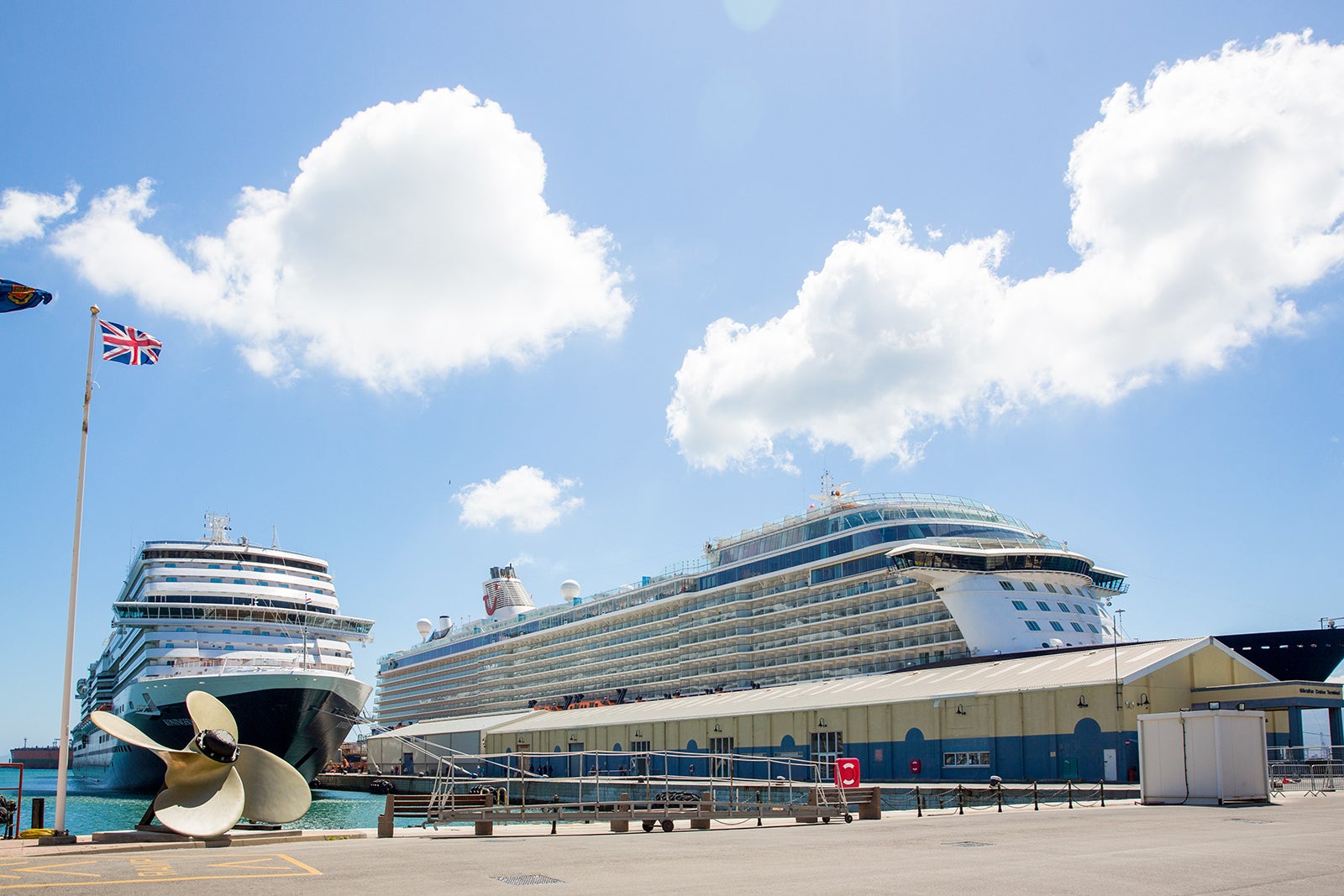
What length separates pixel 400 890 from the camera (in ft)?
39.7

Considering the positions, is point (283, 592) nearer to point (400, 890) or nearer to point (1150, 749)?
→ point (1150, 749)

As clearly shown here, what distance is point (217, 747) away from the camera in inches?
729

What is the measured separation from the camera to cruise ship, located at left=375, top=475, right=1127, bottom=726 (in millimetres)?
56719

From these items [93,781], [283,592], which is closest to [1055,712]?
[283,592]

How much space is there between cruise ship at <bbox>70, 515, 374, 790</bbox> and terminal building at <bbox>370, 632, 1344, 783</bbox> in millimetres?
6289

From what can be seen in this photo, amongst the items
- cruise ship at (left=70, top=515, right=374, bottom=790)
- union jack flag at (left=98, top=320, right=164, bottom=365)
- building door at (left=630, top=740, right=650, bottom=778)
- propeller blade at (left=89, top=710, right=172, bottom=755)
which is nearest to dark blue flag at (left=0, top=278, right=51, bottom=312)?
union jack flag at (left=98, top=320, right=164, bottom=365)

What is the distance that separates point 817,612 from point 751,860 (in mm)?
53096

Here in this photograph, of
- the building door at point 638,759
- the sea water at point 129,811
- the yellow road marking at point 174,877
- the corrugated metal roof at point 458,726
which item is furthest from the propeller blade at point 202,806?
the corrugated metal roof at point 458,726

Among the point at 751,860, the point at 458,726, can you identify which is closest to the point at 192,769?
the point at 751,860

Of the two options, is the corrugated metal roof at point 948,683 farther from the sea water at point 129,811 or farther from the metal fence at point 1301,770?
the sea water at point 129,811

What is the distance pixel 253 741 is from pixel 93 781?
41.3 metres

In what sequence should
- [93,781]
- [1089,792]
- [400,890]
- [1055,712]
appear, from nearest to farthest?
[400,890] < [1089,792] < [1055,712] < [93,781]

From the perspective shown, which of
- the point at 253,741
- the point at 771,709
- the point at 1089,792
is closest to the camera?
the point at 1089,792

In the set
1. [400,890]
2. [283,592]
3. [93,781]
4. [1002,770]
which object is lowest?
[93,781]
